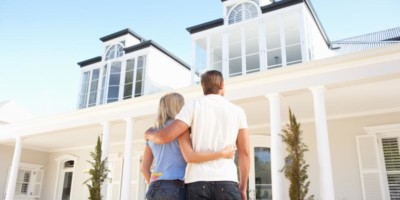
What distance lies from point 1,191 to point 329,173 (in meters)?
12.2

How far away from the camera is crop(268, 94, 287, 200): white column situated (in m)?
5.60

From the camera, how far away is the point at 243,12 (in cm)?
1028

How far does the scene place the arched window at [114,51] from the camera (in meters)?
13.1

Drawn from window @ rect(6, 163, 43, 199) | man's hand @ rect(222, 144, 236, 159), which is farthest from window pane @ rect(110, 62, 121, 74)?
man's hand @ rect(222, 144, 236, 159)

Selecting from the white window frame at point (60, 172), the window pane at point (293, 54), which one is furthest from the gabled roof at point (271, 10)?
the white window frame at point (60, 172)

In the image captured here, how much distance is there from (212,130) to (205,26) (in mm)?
9269

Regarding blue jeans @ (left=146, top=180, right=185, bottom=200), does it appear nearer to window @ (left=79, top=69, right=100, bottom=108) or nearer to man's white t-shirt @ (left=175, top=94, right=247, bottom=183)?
man's white t-shirt @ (left=175, top=94, right=247, bottom=183)

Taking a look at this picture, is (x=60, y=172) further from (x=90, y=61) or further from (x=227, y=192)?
(x=227, y=192)

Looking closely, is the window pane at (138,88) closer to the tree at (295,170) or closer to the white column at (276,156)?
the white column at (276,156)

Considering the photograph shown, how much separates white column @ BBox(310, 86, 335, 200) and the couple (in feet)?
13.3

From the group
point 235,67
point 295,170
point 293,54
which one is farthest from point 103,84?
point 295,170

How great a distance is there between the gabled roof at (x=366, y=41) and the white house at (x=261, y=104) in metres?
0.06

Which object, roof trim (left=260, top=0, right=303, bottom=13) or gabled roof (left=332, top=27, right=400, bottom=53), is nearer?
roof trim (left=260, top=0, right=303, bottom=13)

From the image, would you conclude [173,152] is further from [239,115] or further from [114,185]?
[114,185]
